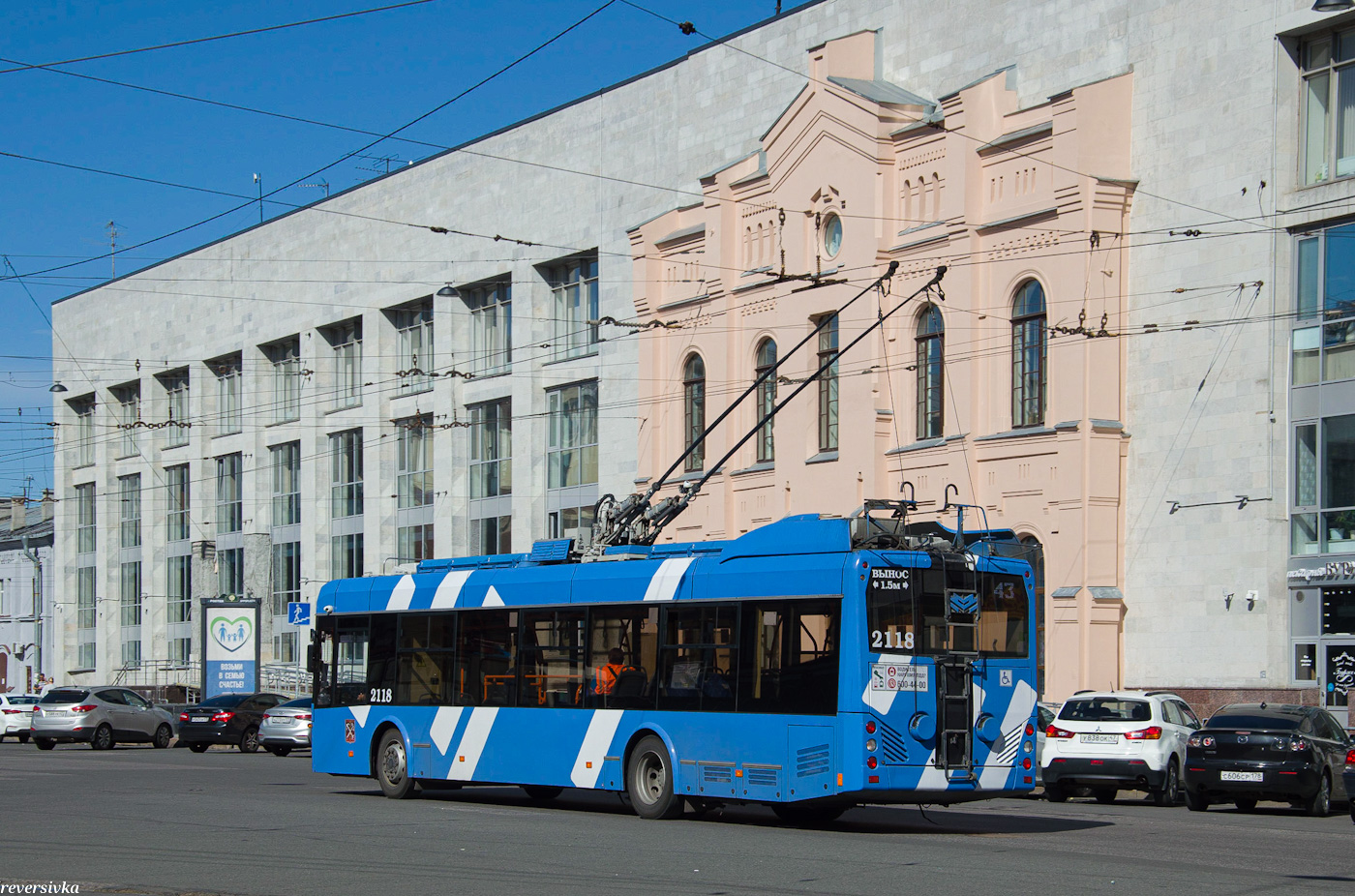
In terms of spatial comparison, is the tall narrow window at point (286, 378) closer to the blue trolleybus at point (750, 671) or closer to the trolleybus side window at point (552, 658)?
the blue trolleybus at point (750, 671)

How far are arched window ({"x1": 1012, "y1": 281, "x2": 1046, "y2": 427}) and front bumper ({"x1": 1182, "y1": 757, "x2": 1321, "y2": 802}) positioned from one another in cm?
1277

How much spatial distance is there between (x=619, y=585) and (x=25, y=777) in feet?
Answer: 38.9

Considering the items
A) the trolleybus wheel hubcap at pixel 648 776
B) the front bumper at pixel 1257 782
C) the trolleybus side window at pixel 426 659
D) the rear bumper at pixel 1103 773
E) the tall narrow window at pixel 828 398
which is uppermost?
the tall narrow window at pixel 828 398

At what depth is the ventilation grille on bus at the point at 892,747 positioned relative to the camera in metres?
15.9

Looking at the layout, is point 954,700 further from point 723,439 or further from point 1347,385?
point 723,439

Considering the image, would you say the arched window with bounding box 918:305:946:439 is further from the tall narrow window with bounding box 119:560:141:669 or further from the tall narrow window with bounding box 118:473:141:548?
the tall narrow window with bounding box 118:473:141:548

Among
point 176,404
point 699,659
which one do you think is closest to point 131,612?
point 176,404

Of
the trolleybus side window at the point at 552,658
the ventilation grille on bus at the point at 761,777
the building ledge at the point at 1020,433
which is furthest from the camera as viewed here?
the building ledge at the point at 1020,433

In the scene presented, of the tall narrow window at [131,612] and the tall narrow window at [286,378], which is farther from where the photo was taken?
the tall narrow window at [131,612]

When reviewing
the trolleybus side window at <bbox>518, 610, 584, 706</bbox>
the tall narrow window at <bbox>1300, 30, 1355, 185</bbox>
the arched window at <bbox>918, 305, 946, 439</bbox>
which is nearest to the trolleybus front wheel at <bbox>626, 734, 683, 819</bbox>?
the trolleybus side window at <bbox>518, 610, 584, 706</bbox>

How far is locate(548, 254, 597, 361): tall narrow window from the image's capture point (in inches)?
1871

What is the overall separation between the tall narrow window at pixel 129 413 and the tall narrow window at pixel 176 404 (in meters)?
1.91

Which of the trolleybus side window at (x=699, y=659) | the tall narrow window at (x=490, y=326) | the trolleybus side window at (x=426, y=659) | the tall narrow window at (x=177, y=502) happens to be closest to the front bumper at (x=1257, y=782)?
the trolleybus side window at (x=699, y=659)

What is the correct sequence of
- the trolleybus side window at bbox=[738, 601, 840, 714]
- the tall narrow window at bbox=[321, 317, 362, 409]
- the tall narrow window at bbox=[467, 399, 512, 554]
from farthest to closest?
the tall narrow window at bbox=[321, 317, 362, 409] → the tall narrow window at bbox=[467, 399, 512, 554] → the trolleybus side window at bbox=[738, 601, 840, 714]
